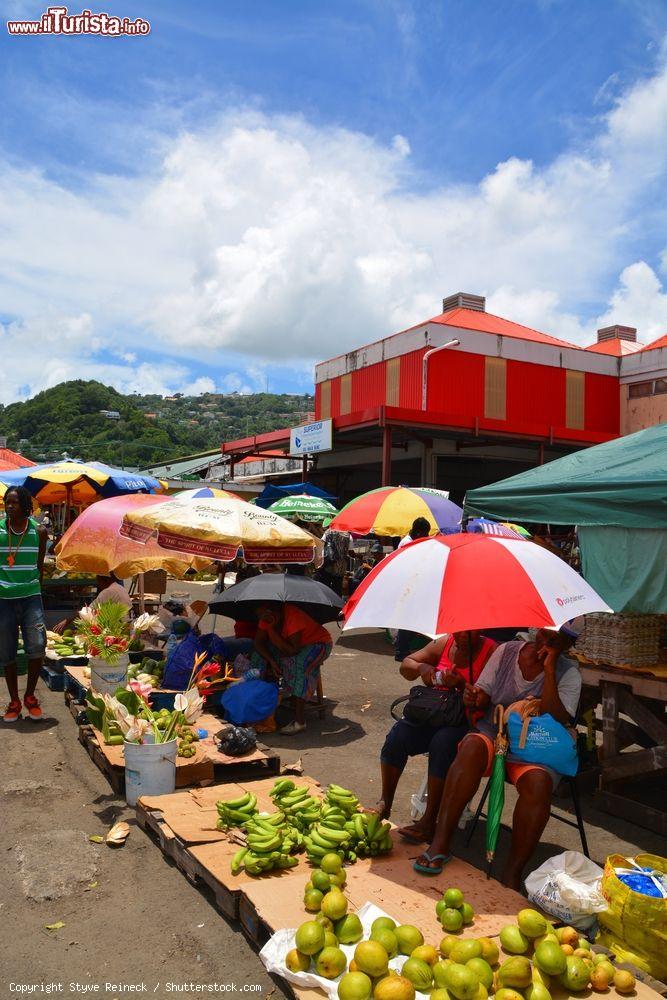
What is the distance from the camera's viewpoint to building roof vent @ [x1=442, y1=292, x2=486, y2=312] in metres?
28.6

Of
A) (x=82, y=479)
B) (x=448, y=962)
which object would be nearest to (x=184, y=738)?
(x=448, y=962)

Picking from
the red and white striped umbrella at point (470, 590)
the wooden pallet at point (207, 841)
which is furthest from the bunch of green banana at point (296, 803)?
the red and white striped umbrella at point (470, 590)

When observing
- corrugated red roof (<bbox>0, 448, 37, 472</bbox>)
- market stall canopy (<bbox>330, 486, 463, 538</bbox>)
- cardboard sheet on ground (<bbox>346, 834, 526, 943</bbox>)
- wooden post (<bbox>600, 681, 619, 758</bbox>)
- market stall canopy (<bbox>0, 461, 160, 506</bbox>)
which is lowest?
cardboard sheet on ground (<bbox>346, 834, 526, 943</bbox>)

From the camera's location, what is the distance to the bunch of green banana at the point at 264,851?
12.2ft

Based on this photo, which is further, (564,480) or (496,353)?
(496,353)

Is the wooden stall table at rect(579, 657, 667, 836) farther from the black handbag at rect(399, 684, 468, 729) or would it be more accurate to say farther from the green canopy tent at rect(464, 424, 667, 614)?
the black handbag at rect(399, 684, 468, 729)

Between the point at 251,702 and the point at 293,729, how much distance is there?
587 mm

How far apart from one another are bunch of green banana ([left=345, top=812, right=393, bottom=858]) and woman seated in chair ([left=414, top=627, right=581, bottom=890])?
26 cm

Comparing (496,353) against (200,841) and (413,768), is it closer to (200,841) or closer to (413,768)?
(413,768)

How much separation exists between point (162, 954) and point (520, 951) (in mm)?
1610

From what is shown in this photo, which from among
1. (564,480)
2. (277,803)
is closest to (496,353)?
(564,480)

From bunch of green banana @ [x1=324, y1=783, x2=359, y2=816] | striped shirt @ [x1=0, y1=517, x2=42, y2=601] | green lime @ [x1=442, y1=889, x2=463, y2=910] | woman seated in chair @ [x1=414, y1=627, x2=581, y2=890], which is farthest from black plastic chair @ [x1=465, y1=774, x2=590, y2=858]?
striped shirt @ [x1=0, y1=517, x2=42, y2=601]

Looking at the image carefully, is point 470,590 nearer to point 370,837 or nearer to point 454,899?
point 454,899

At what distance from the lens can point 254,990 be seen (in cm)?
307
